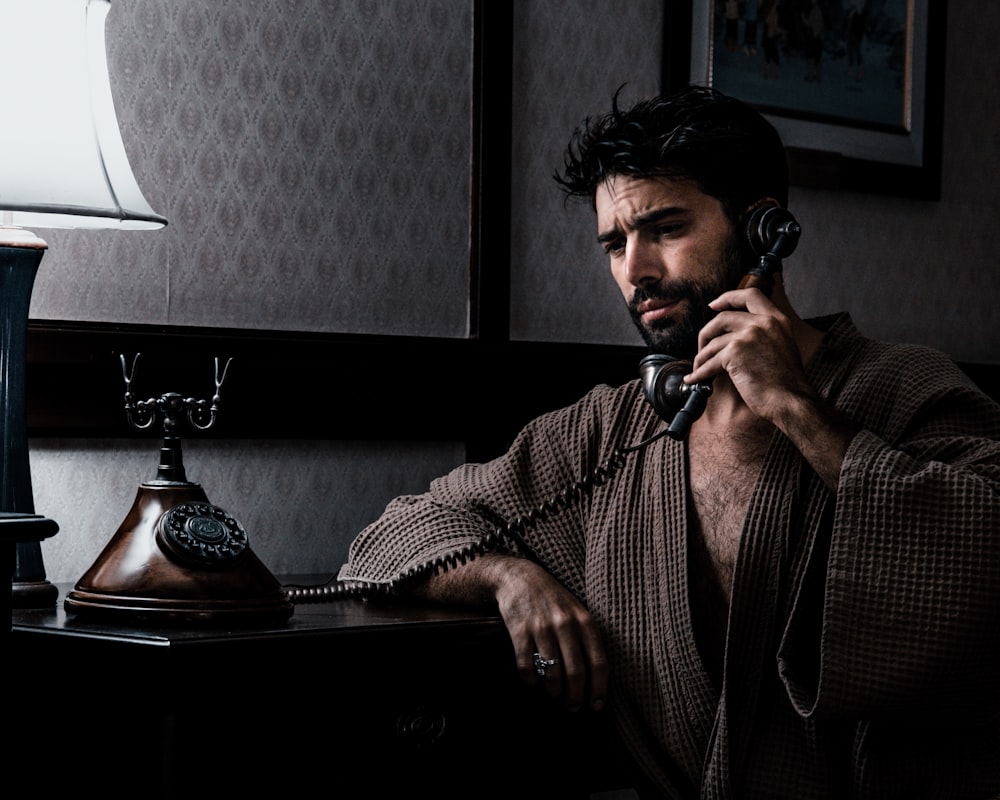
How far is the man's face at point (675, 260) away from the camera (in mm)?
2156

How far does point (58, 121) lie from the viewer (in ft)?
5.71

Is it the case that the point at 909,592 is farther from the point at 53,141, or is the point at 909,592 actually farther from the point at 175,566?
the point at 53,141

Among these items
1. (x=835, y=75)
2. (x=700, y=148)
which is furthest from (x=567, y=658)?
(x=835, y=75)

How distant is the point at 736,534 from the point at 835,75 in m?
1.48

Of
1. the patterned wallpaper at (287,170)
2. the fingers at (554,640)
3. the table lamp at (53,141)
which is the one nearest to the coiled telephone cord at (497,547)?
the fingers at (554,640)

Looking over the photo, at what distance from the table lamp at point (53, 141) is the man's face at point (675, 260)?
0.74 metres

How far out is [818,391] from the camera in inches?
80.8

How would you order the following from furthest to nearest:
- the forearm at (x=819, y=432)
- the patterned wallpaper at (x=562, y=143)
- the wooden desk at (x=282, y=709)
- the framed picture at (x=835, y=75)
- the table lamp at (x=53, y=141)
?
1. the framed picture at (x=835, y=75)
2. the patterned wallpaper at (x=562, y=143)
3. the forearm at (x=819, y=432)
4. the table lamp at (x=53, y=141)
5. the wooden desk at (x=282, y=709)

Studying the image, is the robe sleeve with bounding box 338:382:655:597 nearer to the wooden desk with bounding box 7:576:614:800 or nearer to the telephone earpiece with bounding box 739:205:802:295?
the wooden desk with bounding box 7:576:614:800

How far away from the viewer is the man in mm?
1773

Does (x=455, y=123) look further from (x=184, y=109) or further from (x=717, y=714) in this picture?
(x=717, y=714)

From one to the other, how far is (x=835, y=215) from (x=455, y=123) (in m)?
0.99

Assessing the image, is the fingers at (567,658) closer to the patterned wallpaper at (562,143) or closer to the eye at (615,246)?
the eye at (615,246)

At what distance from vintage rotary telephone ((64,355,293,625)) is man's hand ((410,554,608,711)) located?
0.30 m
